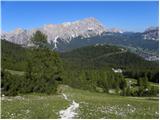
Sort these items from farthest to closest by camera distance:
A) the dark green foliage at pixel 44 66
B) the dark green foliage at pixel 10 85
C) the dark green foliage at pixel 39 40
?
1. the dark green foliage at pixel 39 40
2. the dark green foliage at pixel 44 66
3. the dark green foliage at pixel 10 85

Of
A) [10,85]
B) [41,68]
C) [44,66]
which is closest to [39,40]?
[44,66]

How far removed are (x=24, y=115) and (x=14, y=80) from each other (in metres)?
33.1

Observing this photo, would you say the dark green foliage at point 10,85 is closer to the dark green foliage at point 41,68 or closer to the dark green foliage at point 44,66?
the dark green foliage at point 41,68

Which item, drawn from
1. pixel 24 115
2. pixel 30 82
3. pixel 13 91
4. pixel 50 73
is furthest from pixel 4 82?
pixel 24 115

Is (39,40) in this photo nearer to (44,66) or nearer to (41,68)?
(44,66)

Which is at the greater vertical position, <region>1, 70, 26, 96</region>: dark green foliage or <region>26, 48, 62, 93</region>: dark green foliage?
<region>26, 48, 62, 93</region>: dark green foliage

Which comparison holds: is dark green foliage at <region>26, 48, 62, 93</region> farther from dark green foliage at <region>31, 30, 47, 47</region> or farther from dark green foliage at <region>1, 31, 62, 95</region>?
dark green foliage at <region>31, 30, 47, 47</region>

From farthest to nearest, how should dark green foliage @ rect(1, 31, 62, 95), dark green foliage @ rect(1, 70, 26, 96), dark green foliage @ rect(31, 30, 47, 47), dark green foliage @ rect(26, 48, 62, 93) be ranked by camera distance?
dark green foliage @ rect(31, 30, 47, 47)
dark green foliage @ rect(26, 48, 62, 93)
dark green foliage @ rect(1, 31, 62, 95)
dark green foliage @ rect(1, 70, 26, 96)

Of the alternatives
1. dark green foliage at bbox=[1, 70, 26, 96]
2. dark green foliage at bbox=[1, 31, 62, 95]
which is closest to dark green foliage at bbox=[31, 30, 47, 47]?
dark green foliage at bbox=[1, 31, 62, 95]

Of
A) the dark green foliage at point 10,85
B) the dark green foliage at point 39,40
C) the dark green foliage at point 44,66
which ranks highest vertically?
the dark green foliage at point 39,40

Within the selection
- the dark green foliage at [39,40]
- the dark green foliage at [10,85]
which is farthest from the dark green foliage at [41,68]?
the dark green foliage at [10,85]

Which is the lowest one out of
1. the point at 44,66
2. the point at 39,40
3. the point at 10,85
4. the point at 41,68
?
the point at 10,85

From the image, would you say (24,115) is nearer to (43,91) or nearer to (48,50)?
(43,91)

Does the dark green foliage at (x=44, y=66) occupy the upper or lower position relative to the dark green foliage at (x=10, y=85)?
upper
